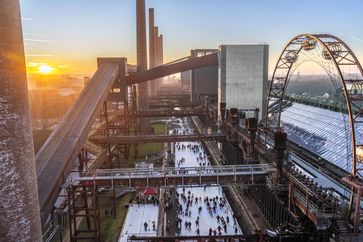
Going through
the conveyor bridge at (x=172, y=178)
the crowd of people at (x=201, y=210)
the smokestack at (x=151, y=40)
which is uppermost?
the smokestack at (x=151, y=40)

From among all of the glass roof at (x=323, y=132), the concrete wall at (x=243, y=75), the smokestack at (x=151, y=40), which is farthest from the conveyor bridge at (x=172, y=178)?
the smokestack at (x=151, y=40)

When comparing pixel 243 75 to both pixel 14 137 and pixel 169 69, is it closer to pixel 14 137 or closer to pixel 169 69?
pixel 169 69

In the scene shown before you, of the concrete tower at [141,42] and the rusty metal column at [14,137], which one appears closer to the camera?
the rusty metal column at [14,137]

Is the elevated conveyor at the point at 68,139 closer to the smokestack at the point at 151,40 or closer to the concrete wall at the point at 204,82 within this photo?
the concrete wall at the point at 204,82

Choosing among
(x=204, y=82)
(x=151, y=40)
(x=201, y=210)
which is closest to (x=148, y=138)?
(x=201, y=210)

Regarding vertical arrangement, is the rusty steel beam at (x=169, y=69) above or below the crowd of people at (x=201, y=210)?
above

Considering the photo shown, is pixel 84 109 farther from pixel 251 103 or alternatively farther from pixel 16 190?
pixel 251 103

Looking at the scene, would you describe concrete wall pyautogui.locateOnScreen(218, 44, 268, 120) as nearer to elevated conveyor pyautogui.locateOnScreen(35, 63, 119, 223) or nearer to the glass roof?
the glass roof
